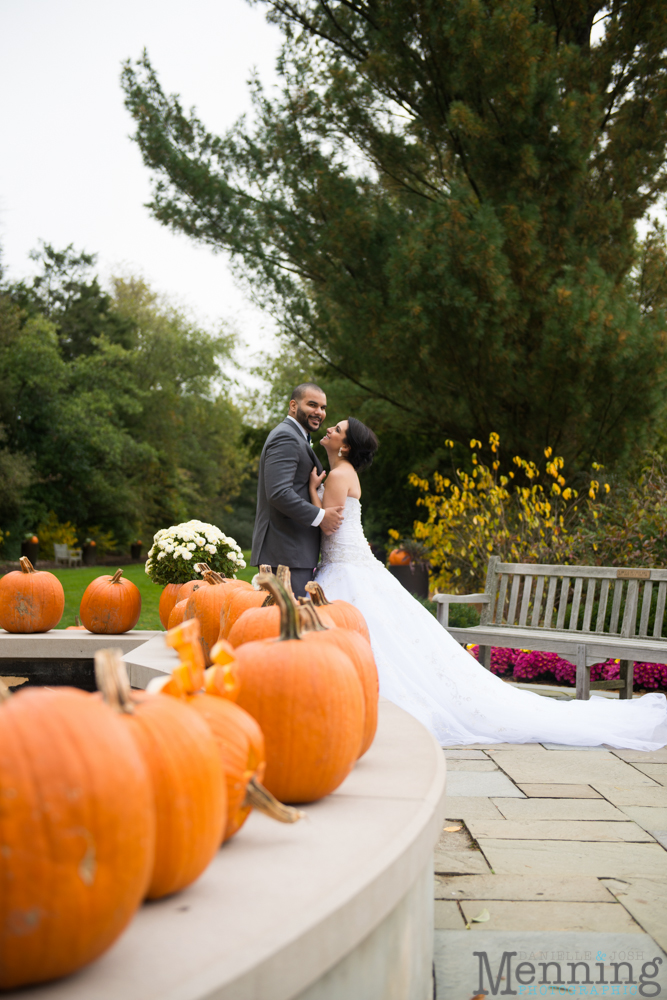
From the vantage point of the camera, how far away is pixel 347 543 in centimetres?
470

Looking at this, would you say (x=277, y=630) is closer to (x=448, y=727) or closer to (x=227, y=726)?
(x=227, y=726)

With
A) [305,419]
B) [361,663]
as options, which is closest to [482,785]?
[305,419]

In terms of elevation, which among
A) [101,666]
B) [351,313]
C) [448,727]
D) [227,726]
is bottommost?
[448,727]

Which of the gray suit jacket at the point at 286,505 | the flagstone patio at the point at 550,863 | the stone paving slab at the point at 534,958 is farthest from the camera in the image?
the gray suit jacket at the point at 286,505

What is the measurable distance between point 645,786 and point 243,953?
11.1ft

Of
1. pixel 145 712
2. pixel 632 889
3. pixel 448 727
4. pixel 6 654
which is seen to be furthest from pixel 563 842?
pixel 6 654

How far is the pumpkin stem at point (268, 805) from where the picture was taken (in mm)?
1196

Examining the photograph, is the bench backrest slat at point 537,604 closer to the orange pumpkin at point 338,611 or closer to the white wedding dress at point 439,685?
the white wedding dress at point 439,685

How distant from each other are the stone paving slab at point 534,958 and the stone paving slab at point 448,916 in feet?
0.13

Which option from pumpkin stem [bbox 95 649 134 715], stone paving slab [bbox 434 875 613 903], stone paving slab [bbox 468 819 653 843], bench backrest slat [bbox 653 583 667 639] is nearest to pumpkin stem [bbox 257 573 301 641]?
pumpkin stem [bbox 95 649 134 715]

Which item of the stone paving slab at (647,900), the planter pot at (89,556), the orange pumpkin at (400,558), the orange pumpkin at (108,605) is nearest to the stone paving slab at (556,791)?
the stone paving slab at (647,900)

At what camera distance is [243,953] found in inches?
37.1

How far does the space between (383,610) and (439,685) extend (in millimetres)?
556

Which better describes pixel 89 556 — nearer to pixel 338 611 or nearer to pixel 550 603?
pixel 550 603
